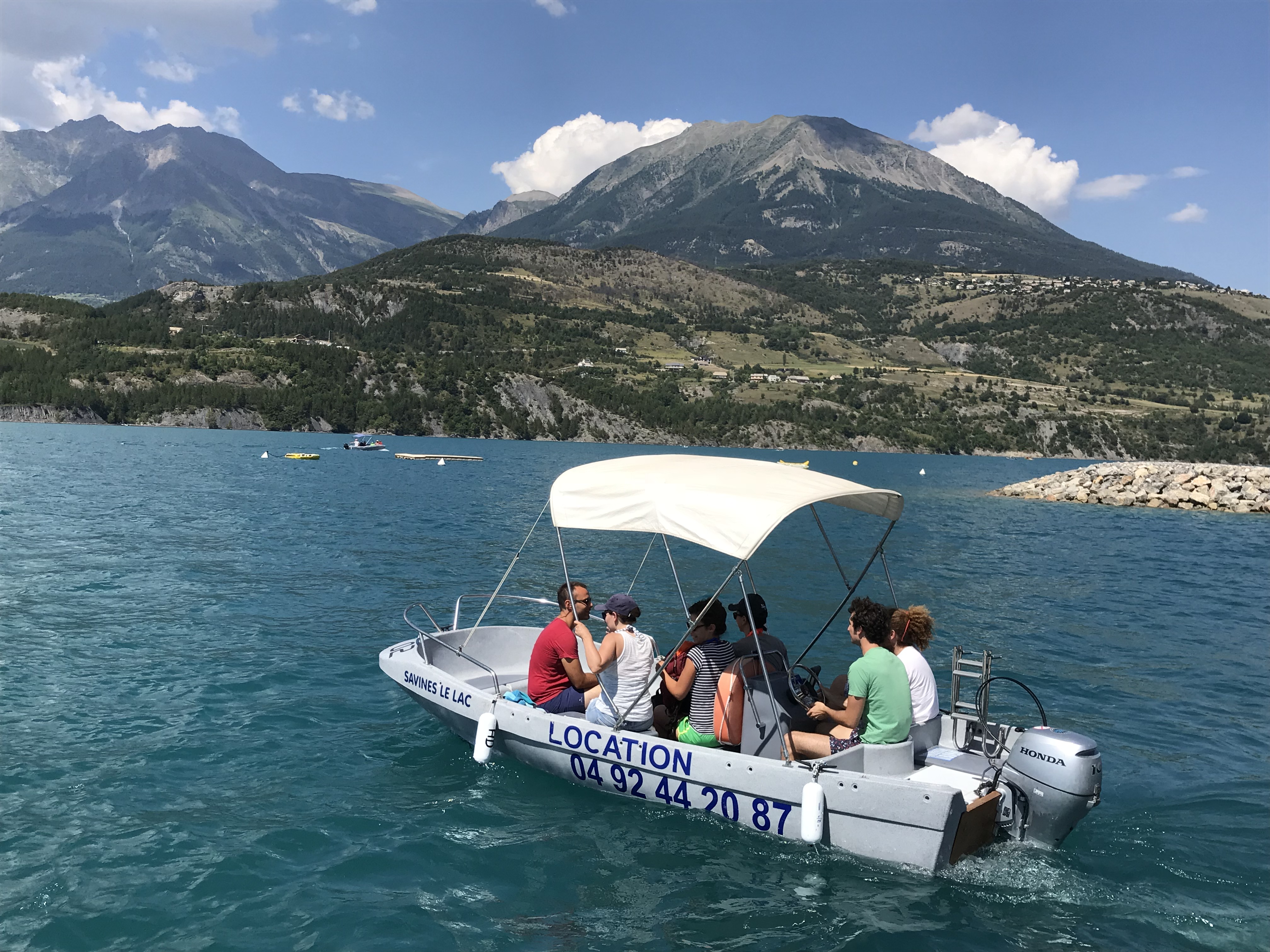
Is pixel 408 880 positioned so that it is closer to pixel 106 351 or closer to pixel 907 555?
pixel 907 555

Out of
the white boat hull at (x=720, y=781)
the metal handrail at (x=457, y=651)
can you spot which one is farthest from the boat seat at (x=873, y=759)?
the metal handrail at (x=457, y=651)

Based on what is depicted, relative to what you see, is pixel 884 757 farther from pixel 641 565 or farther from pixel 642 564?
pixel 642 564

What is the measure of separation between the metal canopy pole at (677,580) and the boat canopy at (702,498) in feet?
1.63

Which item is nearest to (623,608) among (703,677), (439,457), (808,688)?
(703,677)

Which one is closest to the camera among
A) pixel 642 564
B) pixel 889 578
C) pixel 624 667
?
pixel 624 667

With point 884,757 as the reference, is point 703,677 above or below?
above

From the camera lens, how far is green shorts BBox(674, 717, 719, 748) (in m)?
10.9

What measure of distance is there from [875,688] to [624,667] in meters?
3.26

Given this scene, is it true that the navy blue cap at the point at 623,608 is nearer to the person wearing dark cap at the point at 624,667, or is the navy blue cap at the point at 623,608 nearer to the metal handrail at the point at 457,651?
the person wearing dark cap at the point at 624,667

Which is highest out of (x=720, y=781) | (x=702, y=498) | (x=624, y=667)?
(x=702, y=498)

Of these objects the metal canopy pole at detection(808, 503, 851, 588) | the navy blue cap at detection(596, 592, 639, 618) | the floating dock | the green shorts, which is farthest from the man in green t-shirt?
the floating dock

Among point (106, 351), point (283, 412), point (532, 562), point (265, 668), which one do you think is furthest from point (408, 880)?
point (106, 351)

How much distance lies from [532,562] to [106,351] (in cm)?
18611

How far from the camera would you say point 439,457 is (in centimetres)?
10862
